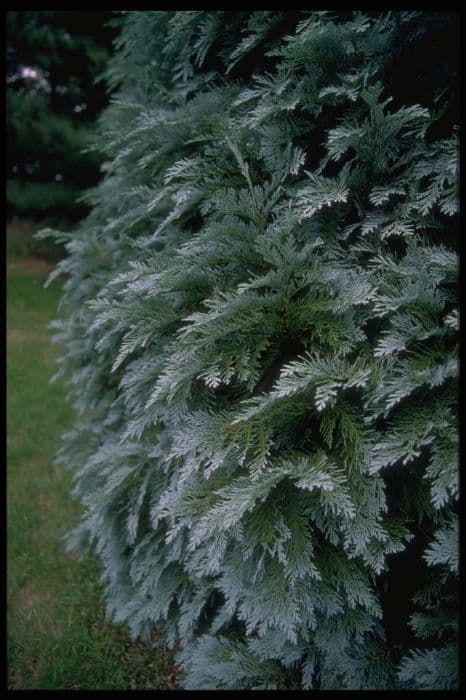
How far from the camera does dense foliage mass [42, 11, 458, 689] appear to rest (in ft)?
5.72

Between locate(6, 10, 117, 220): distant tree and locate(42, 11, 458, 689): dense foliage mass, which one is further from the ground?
locate(6, 10, 117, 220): distant tree

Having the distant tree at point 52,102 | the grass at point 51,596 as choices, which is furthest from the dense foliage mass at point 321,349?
the distant tree at point 52,102

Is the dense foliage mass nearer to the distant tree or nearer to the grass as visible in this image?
the grass

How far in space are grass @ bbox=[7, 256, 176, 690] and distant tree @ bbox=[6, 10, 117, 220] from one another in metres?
6.94

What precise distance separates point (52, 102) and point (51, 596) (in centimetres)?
1016

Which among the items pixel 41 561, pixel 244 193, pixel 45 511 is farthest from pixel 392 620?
pixel 45 511

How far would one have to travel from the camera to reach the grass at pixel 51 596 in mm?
2742

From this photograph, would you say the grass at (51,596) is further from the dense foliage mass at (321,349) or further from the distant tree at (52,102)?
the distant tree at (52,102)

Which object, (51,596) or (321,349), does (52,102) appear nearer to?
(51,596)

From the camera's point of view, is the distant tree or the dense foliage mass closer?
the dense foliage mass

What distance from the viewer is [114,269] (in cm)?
323

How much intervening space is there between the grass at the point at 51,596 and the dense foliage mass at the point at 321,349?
0.65m

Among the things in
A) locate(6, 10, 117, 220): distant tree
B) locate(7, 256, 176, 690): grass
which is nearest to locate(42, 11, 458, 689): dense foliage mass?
locate(7, 256, 176, 690): grass

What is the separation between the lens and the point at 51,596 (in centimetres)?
321
